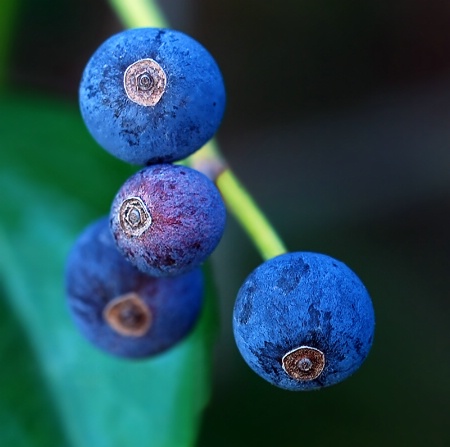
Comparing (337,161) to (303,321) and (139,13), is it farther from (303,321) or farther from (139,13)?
(303,321)

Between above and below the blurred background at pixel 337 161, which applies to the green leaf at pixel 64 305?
Result: below

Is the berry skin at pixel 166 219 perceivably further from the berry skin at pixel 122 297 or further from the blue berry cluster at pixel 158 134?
the berry skin at pixel 122 297

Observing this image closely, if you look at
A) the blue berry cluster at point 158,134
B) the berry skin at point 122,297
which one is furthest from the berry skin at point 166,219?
the berry skin at point 122,297

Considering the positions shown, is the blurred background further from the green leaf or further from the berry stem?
the berry stem

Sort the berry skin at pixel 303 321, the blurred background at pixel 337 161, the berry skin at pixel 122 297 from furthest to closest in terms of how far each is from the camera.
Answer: the blurred background at pixel 337 161 < the berry skin at pixel 122 297 < the berry skin at pixel 303 321

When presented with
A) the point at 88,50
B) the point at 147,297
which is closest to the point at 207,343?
the point at 147,297

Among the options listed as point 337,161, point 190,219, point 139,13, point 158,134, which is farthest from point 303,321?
point 337,161
